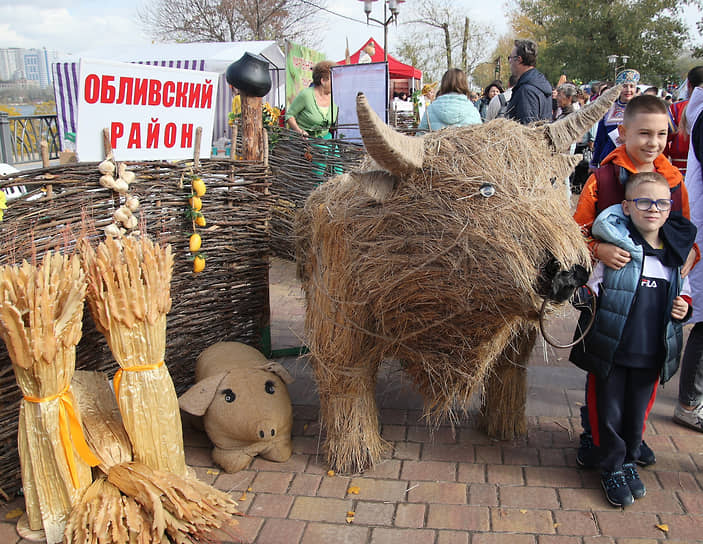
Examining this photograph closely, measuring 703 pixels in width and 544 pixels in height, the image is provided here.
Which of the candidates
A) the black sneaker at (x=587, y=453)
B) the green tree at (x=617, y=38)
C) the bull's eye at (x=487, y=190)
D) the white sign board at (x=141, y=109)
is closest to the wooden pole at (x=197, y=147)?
the white sign board at (x=141, y=109)

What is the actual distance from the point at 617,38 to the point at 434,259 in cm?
3281

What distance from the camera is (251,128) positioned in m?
4.22

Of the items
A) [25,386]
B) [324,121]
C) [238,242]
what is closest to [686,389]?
[238,242]

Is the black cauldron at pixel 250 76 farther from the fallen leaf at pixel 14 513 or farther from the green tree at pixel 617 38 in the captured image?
the green tree at pixel 617 38

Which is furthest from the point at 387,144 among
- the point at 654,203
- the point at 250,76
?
the point at 250,76

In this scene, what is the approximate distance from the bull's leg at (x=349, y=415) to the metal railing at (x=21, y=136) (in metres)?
7.66

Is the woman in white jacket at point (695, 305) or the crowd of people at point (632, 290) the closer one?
the crowd of people at point (632, 290)

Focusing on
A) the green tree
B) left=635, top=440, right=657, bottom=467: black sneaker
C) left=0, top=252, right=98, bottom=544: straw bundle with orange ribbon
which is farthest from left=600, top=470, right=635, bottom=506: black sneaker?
the green tree

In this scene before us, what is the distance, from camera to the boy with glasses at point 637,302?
2693 millimetres

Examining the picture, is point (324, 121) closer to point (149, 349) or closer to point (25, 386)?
point (149, 349)

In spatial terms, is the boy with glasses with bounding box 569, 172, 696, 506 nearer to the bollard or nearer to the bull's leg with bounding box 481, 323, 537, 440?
the bull's leg with bounding box 481, 323, 537, 440

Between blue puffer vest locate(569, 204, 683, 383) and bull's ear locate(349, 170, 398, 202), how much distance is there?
1127mm

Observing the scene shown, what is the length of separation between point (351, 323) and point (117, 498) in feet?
4.42

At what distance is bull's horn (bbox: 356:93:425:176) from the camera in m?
2.03
